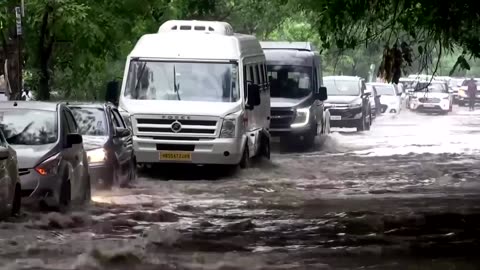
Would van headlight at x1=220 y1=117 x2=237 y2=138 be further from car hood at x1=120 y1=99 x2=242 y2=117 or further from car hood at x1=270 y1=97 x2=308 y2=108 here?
car hood at x1=270 y1=97 x2=308 y2=108

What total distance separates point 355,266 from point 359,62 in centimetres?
5321

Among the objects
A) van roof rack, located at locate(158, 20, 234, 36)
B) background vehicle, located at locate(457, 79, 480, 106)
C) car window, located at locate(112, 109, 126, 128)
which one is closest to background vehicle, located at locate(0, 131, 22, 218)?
car window, located at locate(112, 109, 126, 128)

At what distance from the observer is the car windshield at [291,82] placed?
27.8 meters

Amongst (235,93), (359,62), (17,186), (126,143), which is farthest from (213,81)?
(359,62)

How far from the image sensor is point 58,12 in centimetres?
2016

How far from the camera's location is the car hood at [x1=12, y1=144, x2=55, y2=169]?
494 inches

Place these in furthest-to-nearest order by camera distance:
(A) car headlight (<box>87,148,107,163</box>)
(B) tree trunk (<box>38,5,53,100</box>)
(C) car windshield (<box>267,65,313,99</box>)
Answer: (C) car windshield (<box>267,65,313,99</box>), (B) tree trunk (<box>38,5,53,100</box>), (A) car headlight (<box>87,148,107,163</box>)

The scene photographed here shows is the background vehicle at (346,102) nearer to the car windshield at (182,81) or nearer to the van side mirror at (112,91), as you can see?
the car windshield at (182,81)

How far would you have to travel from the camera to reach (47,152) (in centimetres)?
1282

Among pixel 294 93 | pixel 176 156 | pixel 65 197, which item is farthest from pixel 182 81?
pixel 294 93

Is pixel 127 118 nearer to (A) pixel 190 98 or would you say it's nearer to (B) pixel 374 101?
(A) pixel 190 98

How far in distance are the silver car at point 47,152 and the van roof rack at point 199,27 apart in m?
6.65

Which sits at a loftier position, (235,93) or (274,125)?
(235,93)

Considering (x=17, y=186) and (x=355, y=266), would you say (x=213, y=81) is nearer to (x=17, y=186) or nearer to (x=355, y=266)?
(x=17, y=186)
